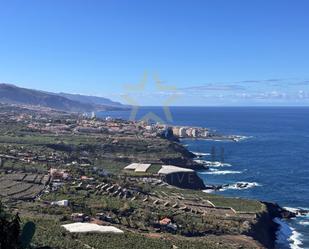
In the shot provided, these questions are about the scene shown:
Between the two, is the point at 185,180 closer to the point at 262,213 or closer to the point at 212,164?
the point at 212,164

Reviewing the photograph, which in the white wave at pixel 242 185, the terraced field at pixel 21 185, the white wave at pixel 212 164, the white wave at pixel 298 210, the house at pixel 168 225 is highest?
the terraced field at pixel 21 185

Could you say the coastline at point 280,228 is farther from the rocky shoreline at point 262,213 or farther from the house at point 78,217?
the house at point 78,217

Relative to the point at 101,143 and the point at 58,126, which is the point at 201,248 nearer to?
the point at 101,143

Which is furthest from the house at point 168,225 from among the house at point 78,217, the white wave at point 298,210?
the white wave at point 298,210

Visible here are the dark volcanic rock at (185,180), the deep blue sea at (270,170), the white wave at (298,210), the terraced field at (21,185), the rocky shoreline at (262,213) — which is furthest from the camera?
the dark volcanic rock at (185,180)

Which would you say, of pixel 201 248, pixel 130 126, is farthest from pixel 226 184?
pixel 130 126

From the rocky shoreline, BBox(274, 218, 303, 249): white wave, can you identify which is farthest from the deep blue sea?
the rocky shoreline
